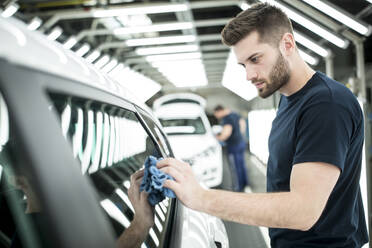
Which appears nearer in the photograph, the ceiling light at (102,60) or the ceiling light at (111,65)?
the ceiling light at (102,60)

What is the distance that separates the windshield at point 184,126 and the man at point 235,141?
15.0 inches

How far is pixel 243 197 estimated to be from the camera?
0.95m

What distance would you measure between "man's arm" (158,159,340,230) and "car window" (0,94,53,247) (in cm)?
37

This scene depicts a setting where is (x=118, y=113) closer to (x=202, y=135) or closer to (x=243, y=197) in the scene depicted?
(x=243, y=197)

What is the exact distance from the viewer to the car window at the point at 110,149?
2.93 feet

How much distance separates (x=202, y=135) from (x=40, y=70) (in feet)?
16.0

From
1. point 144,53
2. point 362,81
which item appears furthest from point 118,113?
point 144,53

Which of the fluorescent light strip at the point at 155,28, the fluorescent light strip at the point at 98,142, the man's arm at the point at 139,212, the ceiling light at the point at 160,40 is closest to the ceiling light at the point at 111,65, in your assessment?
the ceiling light at the point at 160,40

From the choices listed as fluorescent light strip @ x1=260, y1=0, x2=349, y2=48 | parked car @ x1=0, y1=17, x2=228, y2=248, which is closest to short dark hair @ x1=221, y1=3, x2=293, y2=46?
parked car @ x1=0, y1=17, x2=228, y2=248

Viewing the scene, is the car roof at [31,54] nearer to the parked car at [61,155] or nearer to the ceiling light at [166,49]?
the parked car at [61,155]

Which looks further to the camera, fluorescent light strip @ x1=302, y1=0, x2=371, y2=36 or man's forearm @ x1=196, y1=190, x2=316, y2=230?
fluorescent light strip @ x1=302, y1=0, x2=371, y2=36

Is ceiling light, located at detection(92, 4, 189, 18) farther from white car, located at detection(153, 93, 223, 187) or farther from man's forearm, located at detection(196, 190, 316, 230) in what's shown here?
man's forearm, located at detection(196, 190, 316, 230)

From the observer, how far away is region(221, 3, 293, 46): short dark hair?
123 centimetres

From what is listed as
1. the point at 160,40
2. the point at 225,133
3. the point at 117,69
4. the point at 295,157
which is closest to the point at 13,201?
the point at 295,157
